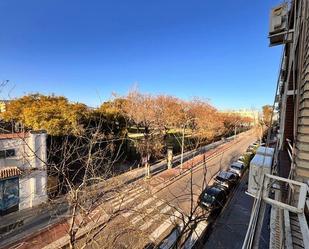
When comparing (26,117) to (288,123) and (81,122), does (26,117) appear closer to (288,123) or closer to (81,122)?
(81,122)

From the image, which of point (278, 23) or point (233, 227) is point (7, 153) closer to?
point (233, 227)

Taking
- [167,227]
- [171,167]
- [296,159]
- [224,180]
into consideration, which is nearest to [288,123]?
[296,159]

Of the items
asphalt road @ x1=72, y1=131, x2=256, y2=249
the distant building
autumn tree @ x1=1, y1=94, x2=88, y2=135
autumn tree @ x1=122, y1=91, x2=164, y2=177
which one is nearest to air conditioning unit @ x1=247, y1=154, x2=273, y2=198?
asphalt road @ x1=72, y1=131, x2=256, y2=249

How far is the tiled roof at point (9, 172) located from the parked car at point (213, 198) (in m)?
9.77

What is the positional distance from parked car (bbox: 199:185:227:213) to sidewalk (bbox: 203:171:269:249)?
0.62 meters

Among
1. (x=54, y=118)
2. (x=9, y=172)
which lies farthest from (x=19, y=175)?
(x=54, y=118)

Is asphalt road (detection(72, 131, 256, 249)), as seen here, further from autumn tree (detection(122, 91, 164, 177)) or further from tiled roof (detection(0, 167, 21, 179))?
tiled roof (detection(0, 167, 21, 179))

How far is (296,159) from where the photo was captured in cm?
330

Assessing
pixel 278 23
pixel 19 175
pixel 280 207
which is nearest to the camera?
pixel 280 207

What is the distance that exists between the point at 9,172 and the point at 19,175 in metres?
0.53

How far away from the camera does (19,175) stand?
445 inches

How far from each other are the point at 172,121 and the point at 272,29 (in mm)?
19907

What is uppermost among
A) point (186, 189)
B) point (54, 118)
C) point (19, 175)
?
point (54, 118)

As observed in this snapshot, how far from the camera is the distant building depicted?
10.9 metres
